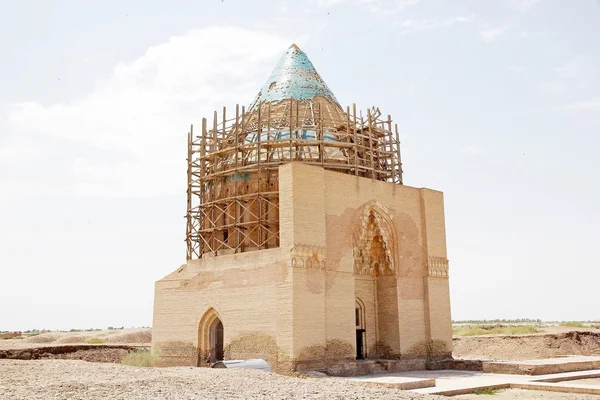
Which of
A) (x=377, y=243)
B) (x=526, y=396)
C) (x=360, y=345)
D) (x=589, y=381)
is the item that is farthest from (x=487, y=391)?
(x=377, y=243)

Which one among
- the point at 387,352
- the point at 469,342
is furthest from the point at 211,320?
the point at 469,342

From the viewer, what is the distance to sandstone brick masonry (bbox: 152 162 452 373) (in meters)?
15.8

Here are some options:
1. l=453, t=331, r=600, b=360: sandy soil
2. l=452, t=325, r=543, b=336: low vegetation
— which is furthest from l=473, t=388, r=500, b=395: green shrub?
l=452, t=325, r=543, b=336: low vegetation

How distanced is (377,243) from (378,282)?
1.20m

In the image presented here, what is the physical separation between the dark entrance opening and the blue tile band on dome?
7960 millimetres

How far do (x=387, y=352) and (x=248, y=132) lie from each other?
787 centimetres

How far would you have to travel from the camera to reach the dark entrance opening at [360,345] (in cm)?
1838

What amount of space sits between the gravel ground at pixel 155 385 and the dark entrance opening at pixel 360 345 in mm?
5725

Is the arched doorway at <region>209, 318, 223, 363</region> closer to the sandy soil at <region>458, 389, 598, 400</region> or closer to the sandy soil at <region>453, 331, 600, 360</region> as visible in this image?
the sandy soil at <region>458, 389, 598, 400</region>

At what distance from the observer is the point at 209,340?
18219mm

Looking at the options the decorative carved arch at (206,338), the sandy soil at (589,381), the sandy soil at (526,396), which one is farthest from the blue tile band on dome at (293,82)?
the sandy soil at (589,381)

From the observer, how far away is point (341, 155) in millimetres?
19500

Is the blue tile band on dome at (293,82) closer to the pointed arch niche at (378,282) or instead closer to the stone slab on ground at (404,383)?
the pointed arch niche at (378,282)

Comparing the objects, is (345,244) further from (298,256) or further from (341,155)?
(341,155)
